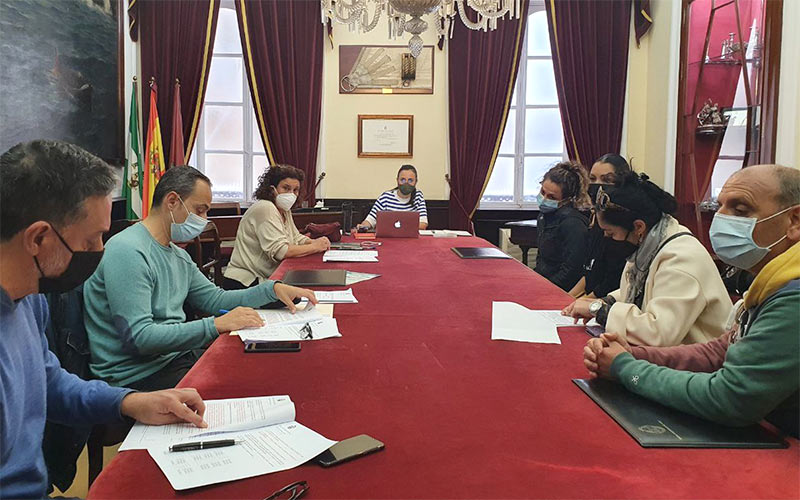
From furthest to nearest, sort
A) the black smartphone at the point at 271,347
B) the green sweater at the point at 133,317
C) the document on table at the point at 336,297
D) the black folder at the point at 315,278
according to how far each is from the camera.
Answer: the black folder at the point at 315,278
the document on table at the point at 336,297
the green sweater at the point at 133,317
the black smartphone at the point at 271,347

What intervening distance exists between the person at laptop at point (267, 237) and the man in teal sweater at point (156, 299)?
1.42 m

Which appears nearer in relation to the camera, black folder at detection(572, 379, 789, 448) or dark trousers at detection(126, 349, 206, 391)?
black folder at detection(572, 379, 789, 448)

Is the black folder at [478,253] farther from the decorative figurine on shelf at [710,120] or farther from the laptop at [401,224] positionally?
the decorative figurine on shelf at [710,120]

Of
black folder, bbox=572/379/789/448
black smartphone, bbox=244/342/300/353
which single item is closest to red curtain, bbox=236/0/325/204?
black smartphone, bbox=244/342/300/353

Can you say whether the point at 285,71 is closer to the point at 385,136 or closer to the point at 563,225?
the point at 385,136

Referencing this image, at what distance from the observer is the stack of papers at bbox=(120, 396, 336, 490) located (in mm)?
1104

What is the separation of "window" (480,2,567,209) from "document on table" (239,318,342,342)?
490cm

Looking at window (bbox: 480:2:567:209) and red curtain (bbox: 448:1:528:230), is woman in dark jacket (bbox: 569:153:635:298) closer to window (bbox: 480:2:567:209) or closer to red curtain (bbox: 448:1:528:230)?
red curtain (bbox: 448:1:528:230)

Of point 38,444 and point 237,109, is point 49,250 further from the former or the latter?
point 237,109

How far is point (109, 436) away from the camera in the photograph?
1990mm

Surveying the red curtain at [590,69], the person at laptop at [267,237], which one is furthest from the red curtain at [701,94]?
the person at laptop at [267,237]

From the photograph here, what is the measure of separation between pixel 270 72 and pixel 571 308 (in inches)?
195

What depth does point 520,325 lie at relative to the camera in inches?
86.0

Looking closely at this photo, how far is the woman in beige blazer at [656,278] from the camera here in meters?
1.94
